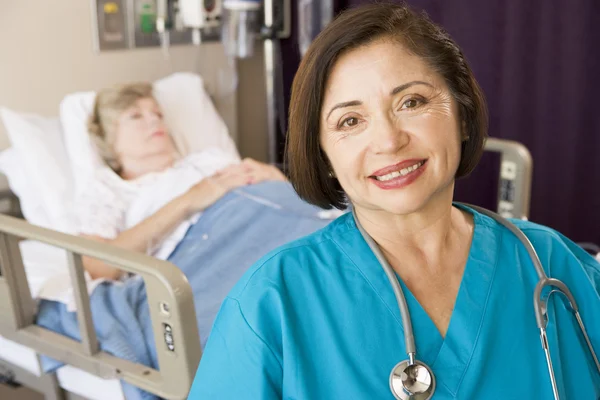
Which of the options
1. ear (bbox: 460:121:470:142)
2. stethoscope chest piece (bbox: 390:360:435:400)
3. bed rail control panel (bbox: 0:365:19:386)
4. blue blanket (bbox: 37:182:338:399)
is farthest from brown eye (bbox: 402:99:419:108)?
bed rail control panel (bbox: 0:365:19:386)

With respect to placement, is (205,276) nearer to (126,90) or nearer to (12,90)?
(126,90)

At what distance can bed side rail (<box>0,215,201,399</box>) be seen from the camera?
140 cm

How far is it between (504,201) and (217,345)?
1488mm

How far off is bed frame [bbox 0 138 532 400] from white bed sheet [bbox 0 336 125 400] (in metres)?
0.02

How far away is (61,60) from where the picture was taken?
8.79 feet

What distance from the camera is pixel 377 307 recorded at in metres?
1.08

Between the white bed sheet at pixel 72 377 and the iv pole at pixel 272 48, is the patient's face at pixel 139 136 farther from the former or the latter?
the iv pole at pixel 272 48

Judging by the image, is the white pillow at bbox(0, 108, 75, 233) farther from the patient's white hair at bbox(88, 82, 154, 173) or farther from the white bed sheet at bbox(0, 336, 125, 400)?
the white bed sheet at bbox(0, 336, 125, 400)

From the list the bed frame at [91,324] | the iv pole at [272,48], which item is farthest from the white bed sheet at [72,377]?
the iv pole at [272,48]

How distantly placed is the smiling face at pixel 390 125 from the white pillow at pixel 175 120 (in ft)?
5.01

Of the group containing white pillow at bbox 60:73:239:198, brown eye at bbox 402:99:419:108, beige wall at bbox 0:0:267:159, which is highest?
brown eye at bbox 402:99:419:108

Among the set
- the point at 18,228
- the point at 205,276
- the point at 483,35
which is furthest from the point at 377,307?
the point at 483,35

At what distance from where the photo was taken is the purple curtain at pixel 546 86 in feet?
9.95

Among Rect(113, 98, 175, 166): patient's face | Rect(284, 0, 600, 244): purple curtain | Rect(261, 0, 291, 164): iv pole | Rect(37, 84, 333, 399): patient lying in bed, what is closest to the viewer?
Rect(37, 84, 333, 399): patient lying in bed
